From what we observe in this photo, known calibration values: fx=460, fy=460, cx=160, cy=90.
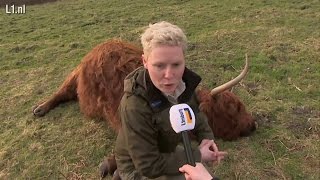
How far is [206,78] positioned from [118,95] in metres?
1.85

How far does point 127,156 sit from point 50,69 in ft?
14.6

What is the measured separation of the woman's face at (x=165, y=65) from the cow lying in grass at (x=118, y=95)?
5.39ft

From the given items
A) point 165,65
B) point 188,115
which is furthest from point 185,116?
point 165,65

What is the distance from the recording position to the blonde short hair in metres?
2.58

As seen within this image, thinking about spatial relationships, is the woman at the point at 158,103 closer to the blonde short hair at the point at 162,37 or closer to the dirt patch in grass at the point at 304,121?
the blonde short hair at the point at 162,37

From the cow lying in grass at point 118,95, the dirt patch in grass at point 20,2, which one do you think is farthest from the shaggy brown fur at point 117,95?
the dirt patch in grass at point 20,2

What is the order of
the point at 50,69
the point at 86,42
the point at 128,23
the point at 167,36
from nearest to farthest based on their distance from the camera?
the point at 167,36 → the point at 50,69 → the point at 86,42 → the point at 128,23

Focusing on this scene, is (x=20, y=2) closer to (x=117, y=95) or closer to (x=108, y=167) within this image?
(x=117, y=95)

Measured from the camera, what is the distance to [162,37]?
2.57m

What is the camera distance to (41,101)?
6.10 meters

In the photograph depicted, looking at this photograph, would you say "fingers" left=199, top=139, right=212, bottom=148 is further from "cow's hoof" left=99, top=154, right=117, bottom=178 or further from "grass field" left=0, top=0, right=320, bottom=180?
"cow's hoof" left=99, top=154, right=117, bottom=178

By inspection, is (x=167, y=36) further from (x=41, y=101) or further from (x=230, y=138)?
(x=41, y=101)

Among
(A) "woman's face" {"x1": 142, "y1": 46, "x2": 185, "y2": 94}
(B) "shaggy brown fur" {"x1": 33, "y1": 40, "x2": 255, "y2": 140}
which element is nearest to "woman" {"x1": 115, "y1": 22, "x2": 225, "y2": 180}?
(A) "woman's face" {"x1": 142, "y1": 46, "x2": 185, "y2": 94}

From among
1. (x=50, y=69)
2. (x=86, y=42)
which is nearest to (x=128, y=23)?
(x=86, y=42)
